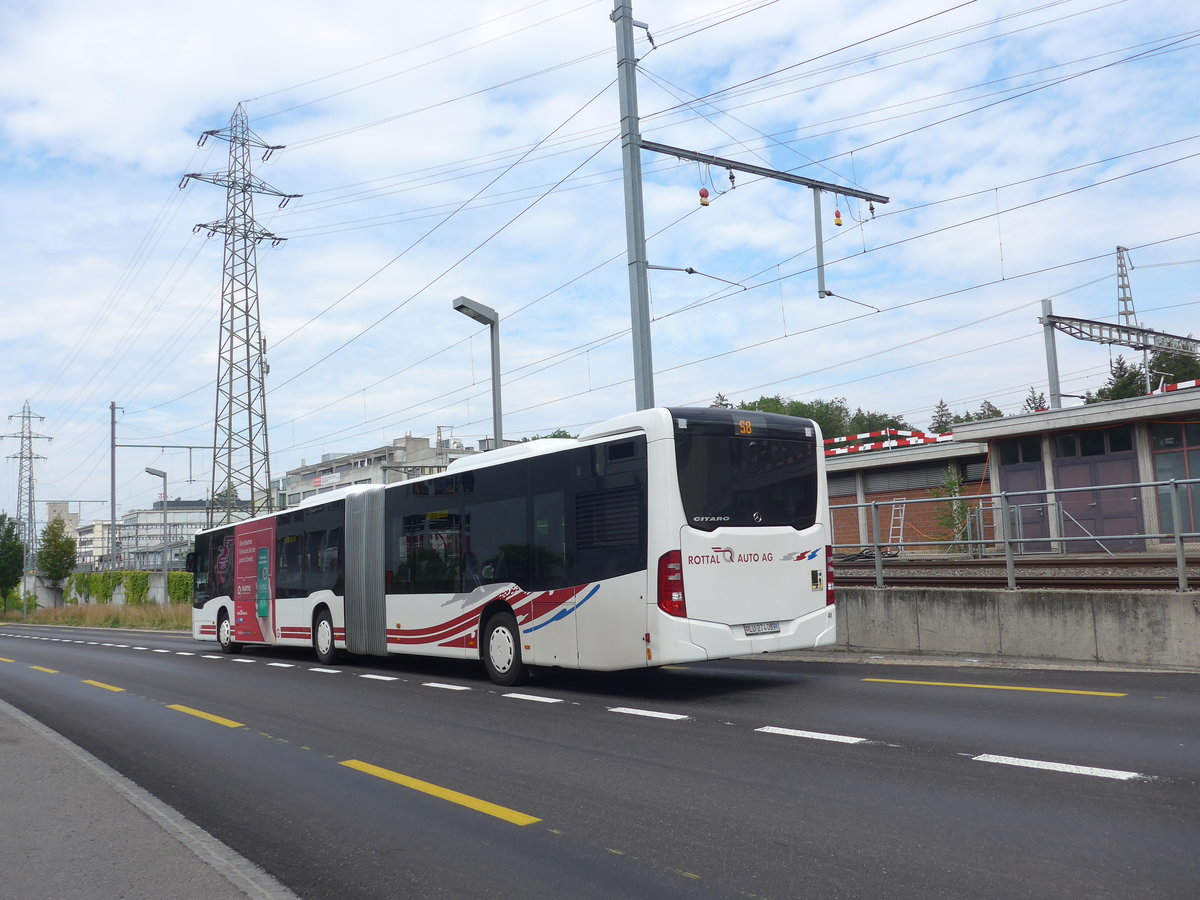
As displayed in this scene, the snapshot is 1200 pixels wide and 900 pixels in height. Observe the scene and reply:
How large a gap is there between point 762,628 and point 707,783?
4459mm

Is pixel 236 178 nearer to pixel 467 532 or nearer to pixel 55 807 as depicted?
pixel 467 532

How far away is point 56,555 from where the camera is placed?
82000mm

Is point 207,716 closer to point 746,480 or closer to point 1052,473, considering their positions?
point 746,480

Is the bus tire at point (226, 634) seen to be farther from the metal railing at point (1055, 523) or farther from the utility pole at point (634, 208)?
the metal railing at point (1055, 523)

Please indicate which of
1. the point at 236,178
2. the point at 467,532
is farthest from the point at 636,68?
the point at 236,178

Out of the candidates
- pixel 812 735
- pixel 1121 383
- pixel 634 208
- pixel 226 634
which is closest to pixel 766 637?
pixel 812 735

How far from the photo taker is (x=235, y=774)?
310 inches

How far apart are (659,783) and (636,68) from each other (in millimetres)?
13906

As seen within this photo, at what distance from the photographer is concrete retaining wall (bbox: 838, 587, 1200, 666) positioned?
1110 centimetres

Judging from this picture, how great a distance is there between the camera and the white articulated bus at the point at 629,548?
10508mm

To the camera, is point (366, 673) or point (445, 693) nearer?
point (445, 693)

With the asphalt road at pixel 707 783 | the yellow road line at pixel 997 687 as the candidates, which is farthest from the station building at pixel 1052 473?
the yellow road line at pixel 997 687

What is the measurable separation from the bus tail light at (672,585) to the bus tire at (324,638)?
932 cm

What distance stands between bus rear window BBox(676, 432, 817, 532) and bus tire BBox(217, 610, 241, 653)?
51.1ft
